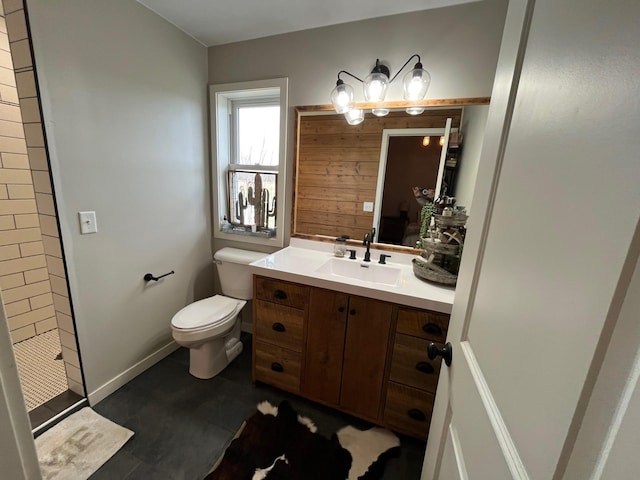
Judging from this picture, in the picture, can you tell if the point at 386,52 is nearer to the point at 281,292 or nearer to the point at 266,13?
the point at 266,13

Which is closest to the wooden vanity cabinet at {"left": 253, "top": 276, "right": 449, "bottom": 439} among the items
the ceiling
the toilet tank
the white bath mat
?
the toilet tank

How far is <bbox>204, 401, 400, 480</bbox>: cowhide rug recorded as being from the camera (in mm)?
1265

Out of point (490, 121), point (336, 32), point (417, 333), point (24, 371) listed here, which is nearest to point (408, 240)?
point (417, 333)

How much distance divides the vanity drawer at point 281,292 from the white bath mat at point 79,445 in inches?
39.4

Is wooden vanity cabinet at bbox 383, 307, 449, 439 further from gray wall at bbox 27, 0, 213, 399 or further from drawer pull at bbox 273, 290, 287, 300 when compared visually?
gray wall at bbox 27, 0, 213, 399

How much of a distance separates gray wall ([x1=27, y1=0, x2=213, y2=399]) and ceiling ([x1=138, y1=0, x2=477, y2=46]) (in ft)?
A: 0.52

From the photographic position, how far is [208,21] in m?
1.69

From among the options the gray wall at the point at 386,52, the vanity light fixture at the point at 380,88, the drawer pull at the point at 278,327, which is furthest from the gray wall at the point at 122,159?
the vanity light fixture at the point at 380,88

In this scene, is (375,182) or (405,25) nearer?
(405,25)

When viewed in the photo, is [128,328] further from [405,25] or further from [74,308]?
[405,25]

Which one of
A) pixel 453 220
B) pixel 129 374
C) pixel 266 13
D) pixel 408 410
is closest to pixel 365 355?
pixel 408 410

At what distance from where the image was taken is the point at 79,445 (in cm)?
134

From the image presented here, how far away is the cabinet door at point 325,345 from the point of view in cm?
145

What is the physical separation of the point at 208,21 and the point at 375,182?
4.87ft
